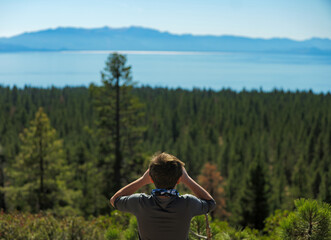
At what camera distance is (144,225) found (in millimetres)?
2627

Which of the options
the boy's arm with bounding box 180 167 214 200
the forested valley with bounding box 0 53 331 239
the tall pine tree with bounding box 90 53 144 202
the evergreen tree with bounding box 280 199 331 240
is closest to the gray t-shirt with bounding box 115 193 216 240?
the boy's arm with bounding box 180 167 214 200

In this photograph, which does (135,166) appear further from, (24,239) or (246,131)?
(246,131)

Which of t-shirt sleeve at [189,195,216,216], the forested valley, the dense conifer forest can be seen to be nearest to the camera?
t-shirt sleeve at [189,195,216,216]

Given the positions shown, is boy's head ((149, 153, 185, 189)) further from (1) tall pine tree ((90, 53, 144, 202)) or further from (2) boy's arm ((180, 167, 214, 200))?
(1) tall pine tree ((90, 53, 144, 202))

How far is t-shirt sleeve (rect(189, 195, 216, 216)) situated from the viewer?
2.61 metres

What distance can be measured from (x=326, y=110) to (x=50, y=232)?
112397 millimetres

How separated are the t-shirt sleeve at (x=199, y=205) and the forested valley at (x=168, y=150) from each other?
3.70ft

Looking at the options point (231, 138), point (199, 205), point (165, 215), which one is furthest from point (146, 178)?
point (231, 138)

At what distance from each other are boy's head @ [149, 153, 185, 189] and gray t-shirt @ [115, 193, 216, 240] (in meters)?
0.14

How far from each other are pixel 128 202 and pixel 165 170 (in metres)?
0.47

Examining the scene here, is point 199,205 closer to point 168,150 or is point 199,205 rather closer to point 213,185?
point 213,185

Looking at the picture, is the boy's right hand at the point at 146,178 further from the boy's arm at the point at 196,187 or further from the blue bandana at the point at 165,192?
the boy's arm at the point at 196,187

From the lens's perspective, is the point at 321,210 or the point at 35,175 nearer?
the point at 321,210

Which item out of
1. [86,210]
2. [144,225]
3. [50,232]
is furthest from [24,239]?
[86,210]
